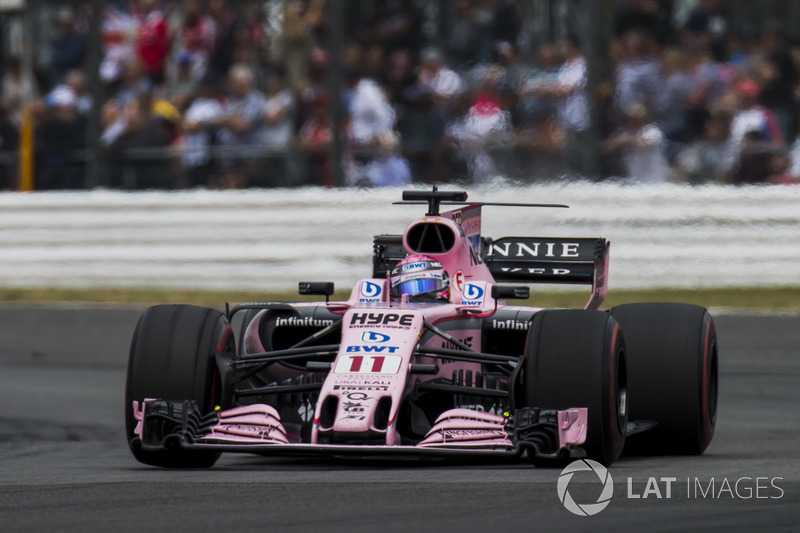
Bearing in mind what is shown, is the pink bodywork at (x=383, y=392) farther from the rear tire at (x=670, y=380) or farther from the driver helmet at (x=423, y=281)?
the rear tire at (x=670, y=380)

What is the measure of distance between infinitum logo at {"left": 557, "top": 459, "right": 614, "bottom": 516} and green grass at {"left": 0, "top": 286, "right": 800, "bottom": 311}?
7.18 meters

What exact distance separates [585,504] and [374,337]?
5.38 ft

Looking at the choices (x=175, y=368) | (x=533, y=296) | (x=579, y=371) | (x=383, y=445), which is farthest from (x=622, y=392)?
(x=533, y=296)

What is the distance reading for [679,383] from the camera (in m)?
7.43

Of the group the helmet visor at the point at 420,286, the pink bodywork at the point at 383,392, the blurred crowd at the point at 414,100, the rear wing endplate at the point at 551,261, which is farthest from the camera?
the blurred crowd at the point at 414,100

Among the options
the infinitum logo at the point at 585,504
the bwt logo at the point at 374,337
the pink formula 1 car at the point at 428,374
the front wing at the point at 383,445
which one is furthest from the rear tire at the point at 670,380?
the bwt logo at the point at 374,337

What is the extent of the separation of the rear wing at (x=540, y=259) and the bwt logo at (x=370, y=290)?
63 cm

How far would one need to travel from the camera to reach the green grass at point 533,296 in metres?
13.6

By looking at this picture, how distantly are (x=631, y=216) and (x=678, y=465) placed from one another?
7704mm

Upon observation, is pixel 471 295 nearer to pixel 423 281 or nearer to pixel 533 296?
pixel 423 281

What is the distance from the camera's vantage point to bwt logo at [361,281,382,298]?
7.38 m

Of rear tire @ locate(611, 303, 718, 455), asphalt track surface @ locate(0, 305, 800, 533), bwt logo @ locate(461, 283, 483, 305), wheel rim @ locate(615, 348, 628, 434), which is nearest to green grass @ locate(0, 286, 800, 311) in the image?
asphalt track surface @ locate(0, 305, 800, 533)

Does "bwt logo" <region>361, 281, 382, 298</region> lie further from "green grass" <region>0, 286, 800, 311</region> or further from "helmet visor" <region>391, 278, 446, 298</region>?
"green grass" <region>0, 286, 800, 311</region>

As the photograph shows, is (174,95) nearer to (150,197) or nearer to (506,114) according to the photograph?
(150,197)
